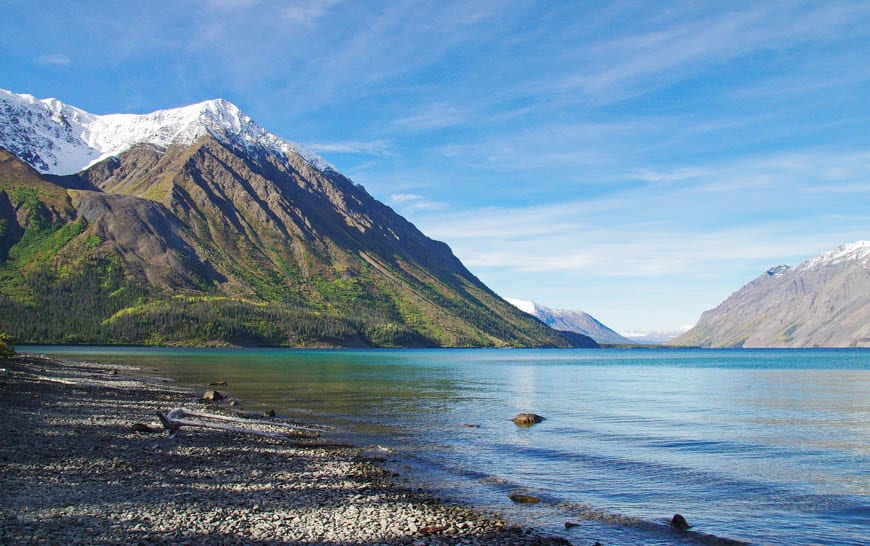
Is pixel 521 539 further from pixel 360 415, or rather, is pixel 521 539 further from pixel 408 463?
pixel 360 415

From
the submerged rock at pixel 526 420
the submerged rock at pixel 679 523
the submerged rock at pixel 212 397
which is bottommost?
the submerged rock at pixel 212 397

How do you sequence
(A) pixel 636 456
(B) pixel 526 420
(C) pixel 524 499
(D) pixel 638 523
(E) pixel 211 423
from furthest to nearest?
(B) pixel 526 420, (E) pixel 211 423, (A) pixel 636 456, (C) pixel 524 499, (D) pixel 638 523

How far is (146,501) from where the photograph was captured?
20.3 meters

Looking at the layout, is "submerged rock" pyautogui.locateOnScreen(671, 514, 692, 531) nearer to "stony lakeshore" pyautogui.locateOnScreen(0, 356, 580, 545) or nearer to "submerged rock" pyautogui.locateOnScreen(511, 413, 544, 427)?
"stony lakeshore" pyautogui.locateOnScreen(0, 356, 580, 545)

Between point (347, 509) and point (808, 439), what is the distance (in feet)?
118

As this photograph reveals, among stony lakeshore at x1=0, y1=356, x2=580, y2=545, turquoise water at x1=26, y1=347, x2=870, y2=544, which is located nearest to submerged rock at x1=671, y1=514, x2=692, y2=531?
turquoise water at x1=26, y1=347, x2=870, y2=544

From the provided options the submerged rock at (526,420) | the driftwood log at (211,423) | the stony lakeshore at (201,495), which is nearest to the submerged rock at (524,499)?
the stony lakeshore at (201,495)

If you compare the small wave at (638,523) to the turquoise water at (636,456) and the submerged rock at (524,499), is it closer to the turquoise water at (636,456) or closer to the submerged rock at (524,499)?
the turquoise water at (636,456)

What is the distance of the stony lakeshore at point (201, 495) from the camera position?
57.3 feet

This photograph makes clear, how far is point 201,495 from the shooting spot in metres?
21.8

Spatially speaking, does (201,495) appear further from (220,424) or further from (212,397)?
(212,397)

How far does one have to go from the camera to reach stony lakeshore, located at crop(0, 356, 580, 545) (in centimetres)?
1747

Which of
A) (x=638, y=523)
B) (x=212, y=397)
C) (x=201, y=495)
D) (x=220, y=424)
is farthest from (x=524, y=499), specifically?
(x=212, y=397)

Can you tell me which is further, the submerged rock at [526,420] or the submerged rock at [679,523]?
the submerged rock at [526,420]
